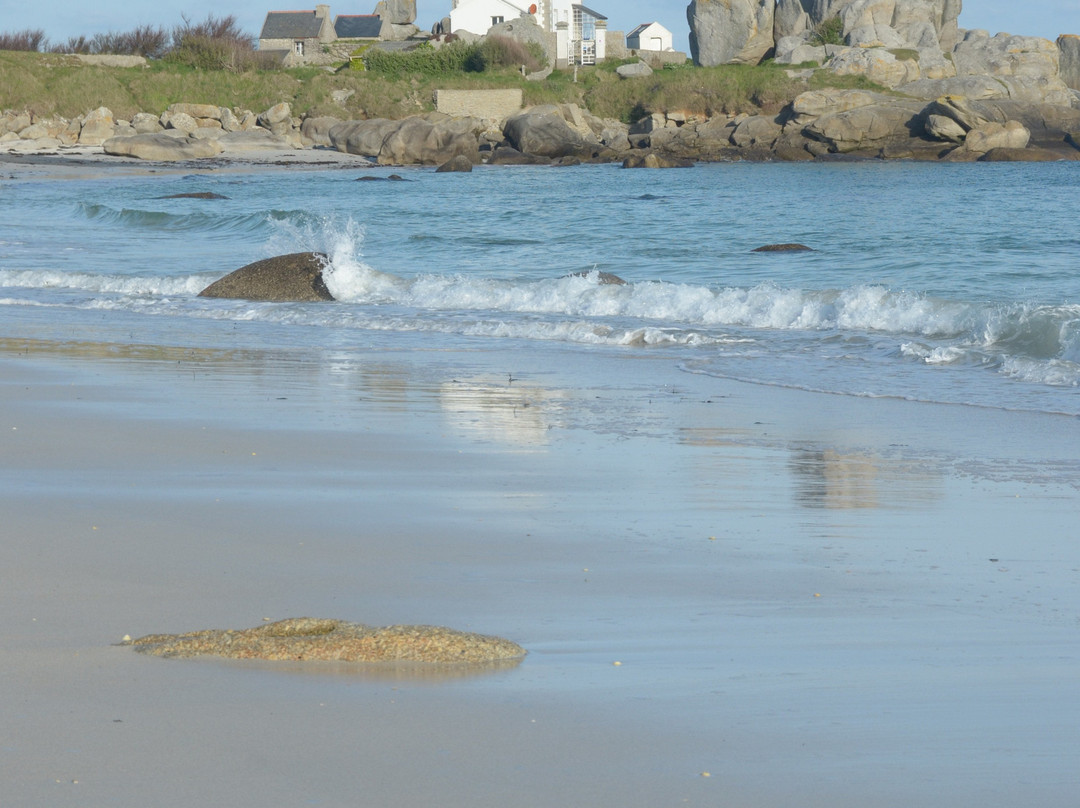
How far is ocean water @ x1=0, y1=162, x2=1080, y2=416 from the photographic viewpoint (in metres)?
9.73

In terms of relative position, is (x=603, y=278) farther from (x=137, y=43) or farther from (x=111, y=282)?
(x=137, y=43)

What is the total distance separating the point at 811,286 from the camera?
1447 centimetres

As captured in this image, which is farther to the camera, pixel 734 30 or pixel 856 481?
pixel 734 30

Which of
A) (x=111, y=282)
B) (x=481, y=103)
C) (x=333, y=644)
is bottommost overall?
(x=333, y=644)

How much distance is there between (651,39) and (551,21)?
48.5ft

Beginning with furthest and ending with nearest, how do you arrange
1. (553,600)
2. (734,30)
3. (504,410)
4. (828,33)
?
(734,30) → (828,33) → (504,410) → (553,600)

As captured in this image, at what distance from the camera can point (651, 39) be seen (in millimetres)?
94750

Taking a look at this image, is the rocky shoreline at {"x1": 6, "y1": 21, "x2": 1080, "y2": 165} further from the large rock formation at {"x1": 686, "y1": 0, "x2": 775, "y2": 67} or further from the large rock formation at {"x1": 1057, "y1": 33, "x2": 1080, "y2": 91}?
the large rock formation at {"x1": 686, "y1": 0, "x2": 775, "y2": 67}

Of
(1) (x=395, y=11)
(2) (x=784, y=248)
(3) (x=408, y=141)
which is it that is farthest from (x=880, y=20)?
(2) (x=784, y=248)

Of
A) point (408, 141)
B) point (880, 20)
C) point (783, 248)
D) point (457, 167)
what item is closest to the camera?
point (783, 248)

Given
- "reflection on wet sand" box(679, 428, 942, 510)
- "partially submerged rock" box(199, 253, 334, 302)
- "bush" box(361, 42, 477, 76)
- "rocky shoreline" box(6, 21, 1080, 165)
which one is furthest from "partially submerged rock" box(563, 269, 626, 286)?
"bush" box(361, 42, 477, 76)

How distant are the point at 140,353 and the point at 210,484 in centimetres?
482

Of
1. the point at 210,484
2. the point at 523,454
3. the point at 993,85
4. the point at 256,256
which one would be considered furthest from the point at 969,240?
the point at 993,85

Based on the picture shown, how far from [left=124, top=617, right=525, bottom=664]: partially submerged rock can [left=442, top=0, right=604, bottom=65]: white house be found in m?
80.5
